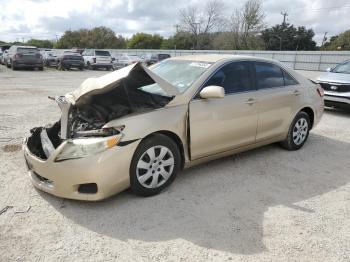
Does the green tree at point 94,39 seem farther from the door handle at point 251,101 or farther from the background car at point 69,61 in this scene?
the door handle at point 251,101

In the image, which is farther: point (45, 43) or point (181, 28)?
point (45, 43)

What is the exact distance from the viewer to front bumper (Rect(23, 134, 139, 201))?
3.45 meters

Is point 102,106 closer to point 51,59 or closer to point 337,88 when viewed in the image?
point 337,88

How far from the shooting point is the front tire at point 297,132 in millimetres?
5730

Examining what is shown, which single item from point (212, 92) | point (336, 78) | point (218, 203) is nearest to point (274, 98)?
point (212, 92)

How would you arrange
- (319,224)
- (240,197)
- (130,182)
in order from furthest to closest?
(240,197) → (130,182) → (319,224)

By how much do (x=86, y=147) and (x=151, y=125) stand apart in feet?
2.42

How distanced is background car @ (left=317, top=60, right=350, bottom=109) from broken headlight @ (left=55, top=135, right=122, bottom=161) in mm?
7249

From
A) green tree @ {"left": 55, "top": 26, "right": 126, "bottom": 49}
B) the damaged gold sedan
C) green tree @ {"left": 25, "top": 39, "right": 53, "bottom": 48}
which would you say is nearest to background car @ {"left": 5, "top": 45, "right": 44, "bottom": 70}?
the damaged gold sedan

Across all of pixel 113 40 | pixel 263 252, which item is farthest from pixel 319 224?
pixel 113 40

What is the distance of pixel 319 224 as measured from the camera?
350 cm

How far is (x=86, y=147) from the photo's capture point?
350cm

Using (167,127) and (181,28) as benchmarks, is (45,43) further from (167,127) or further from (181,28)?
(167,127)

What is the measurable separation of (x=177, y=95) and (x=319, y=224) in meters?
2.08
